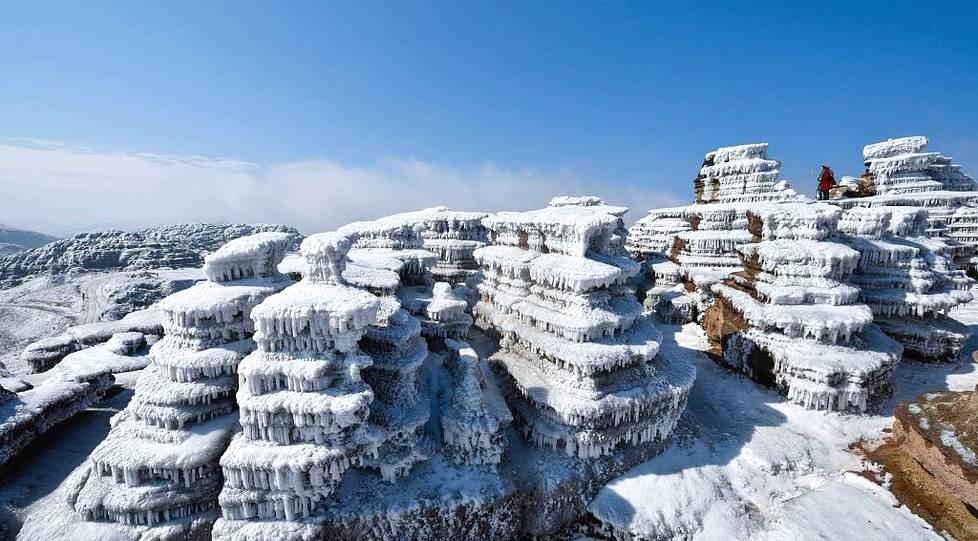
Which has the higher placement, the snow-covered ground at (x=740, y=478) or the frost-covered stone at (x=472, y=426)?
the frost-covered stone at (x=472, y=426)

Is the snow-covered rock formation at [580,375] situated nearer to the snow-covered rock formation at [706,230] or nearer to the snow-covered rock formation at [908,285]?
the snow-covered rock formation at [706,230]

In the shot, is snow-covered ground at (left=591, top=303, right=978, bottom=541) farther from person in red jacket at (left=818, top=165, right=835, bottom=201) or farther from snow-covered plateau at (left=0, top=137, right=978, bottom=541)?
person in red jacket at (left=818, top=165, right=835, bottom=201)

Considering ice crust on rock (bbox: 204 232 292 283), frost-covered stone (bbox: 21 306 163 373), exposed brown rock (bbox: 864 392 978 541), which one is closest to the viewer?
exposed brown rock (bbox: 864 392 978 541)

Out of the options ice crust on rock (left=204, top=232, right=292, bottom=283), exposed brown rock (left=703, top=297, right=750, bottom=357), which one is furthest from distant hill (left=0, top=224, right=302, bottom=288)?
exposed brown rock (left=703, top=297, right=750, bottom=357)

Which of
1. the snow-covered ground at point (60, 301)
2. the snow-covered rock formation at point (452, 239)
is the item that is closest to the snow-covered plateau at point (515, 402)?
the snow-covered rock formation at point (452, 239)

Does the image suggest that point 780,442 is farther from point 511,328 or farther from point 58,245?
point 58,245
